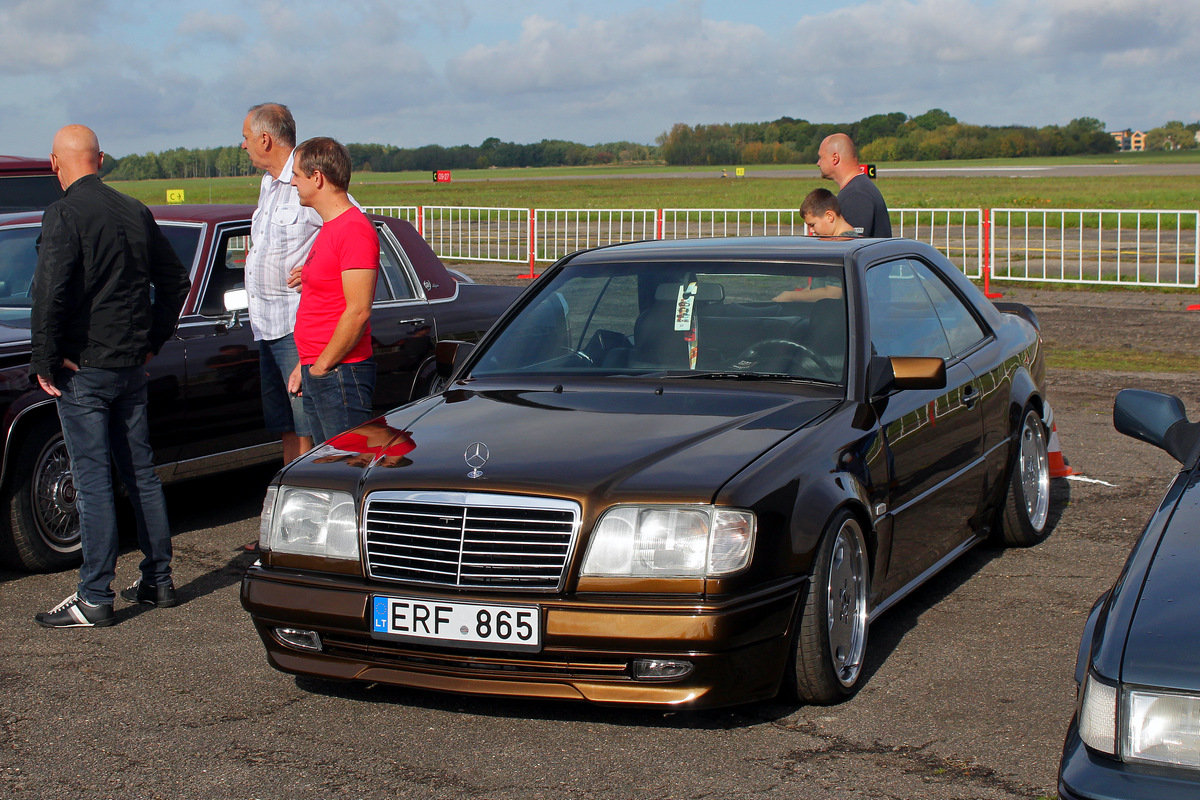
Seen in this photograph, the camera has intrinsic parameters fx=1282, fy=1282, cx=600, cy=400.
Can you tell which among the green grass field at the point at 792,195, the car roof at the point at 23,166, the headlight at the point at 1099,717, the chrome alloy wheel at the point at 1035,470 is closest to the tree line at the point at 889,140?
the green grass field at the point at 792,195

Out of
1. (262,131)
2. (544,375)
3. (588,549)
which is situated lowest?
(588,549)

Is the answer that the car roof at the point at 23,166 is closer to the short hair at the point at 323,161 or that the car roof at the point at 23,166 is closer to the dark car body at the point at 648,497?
the short hair at the point at 323,161

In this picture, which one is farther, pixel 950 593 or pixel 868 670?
pixel 950 593

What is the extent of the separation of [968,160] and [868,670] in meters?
121

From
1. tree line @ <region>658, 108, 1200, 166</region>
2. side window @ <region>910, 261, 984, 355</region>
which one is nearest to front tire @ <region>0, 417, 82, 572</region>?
side window @ <region>910, 261, 984, 355</region>

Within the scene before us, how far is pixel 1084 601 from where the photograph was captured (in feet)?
17.0

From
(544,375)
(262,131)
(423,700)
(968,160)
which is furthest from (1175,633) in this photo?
(968,160)

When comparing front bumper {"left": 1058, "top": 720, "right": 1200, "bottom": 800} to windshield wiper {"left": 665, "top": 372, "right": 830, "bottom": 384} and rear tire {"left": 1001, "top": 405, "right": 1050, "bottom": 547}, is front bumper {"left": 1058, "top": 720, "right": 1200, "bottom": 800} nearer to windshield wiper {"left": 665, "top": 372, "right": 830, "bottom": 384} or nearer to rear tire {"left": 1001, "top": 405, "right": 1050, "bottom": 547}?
windshield wiper {"left": 665, "top": 372, "right": 830, "bottom": 384}

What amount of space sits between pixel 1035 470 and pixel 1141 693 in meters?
3.98

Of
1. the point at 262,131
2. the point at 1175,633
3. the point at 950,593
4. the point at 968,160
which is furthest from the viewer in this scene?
the point at 968,160

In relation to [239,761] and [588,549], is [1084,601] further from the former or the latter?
[239,761]

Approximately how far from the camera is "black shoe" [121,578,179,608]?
532 centimetres

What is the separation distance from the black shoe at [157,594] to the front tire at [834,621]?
8.97 feet

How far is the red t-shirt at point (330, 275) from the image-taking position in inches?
208
